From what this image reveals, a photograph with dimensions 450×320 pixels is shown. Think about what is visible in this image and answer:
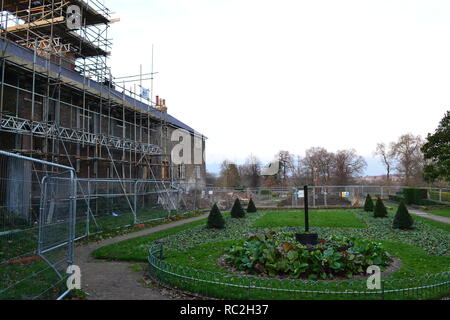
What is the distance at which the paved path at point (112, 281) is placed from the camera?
6.55m

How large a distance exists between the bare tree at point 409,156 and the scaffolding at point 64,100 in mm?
48652

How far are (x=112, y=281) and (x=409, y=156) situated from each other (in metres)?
64.9

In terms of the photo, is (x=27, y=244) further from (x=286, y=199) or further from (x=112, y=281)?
(x=286, y=199)

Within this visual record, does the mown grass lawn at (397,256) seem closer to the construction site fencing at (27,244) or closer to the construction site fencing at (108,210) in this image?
the construction site fencing at (27,244)

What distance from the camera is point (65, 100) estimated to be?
764 inches

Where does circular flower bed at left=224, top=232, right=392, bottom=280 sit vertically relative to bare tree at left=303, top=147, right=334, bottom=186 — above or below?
below

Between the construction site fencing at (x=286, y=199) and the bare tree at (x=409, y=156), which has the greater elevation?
the bare tree at (x=409, y=156)

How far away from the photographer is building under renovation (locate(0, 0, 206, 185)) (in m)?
15.7

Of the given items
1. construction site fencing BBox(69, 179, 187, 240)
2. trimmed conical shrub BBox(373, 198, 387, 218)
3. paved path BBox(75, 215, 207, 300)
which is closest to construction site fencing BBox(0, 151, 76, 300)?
paved path BBox(75, 215, 207, 300)

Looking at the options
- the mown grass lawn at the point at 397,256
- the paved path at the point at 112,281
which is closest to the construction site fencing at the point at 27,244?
the paved path at the point at 112,281

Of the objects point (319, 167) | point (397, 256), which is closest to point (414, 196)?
point (397, 256)

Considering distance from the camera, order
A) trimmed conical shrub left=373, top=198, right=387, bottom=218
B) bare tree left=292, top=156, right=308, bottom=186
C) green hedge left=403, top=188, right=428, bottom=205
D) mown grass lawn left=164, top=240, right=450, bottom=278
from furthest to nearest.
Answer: bare tree left=292, top=156, right=308, bottom=186
green hedge left=403, top=188, right=428, bottom=205
trimmed conical shrub left=373, top=198, right=387, bottom=218
mown grass lawn left=164, top=240, right=450, bottom=278

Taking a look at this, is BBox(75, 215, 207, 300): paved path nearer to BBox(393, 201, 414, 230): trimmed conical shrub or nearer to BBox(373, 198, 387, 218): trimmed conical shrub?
BBox(393, 201, 414, 230): trimmed conical shrub

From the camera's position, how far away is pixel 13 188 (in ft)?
20.2
